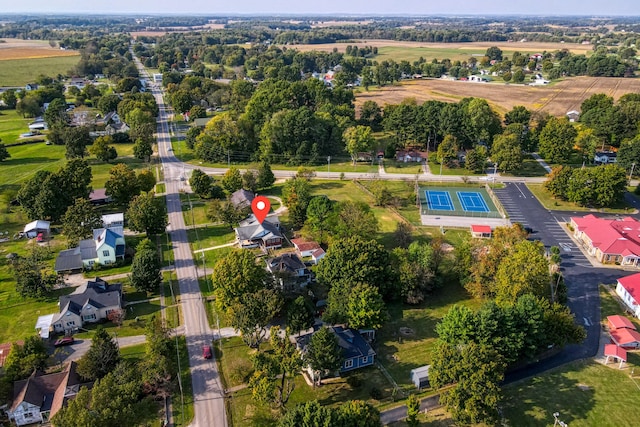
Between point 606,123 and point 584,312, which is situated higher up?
point 606,123

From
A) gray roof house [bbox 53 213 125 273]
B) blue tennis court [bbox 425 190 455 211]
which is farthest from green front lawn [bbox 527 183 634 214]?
gray roof house [bbox 53 213 125 273]

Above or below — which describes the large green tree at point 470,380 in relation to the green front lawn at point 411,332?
above

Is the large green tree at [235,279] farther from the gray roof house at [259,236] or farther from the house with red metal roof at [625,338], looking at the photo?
the house with red metal roof at [625,338]

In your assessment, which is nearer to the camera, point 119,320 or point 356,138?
point 119,320

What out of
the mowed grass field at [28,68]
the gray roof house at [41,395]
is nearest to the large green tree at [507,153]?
the gray roof house at [41,395]

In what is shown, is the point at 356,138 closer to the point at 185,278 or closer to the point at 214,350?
the point at 185,278

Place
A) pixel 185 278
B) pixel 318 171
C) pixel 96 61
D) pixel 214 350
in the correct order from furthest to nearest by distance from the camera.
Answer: pixel 96 61 → pixel 318 171 → pixel 185 278 → pixel 214 350

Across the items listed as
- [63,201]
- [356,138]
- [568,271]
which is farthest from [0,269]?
[568,271]
